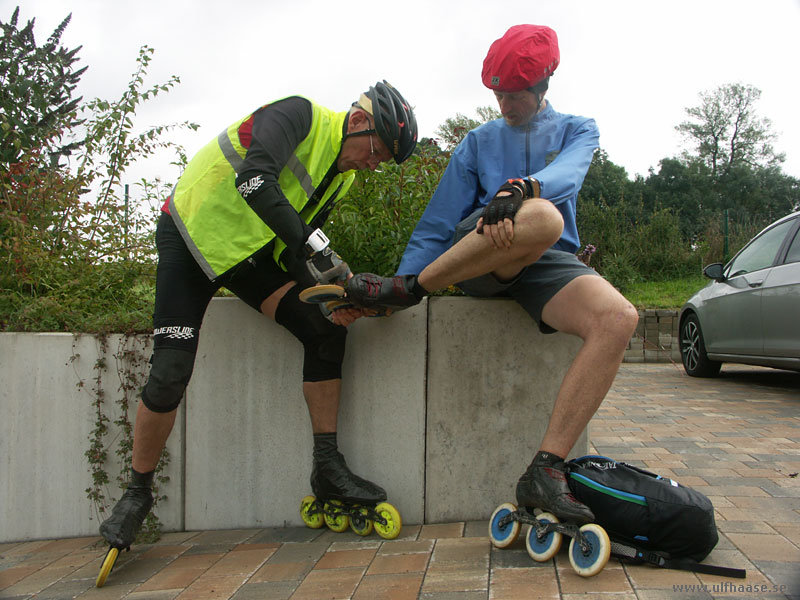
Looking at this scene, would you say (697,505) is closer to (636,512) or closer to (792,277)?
(636,512)

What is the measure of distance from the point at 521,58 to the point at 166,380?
5.91 feet

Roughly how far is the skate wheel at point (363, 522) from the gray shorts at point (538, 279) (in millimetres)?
991

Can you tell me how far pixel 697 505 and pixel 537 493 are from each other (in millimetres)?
477

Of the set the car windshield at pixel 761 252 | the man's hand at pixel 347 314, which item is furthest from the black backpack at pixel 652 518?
the car windshield at pixel 761 252

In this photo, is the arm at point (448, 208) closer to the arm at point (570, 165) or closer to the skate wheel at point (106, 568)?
the arm at point (570, 165)

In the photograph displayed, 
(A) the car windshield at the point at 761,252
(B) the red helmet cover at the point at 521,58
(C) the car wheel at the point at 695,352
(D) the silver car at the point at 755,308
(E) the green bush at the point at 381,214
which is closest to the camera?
(B) the red helmet cover at the point at 521,58

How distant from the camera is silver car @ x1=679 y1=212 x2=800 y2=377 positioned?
5.18m

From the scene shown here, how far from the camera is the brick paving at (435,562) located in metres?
1.80

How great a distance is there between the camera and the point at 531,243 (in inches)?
81.3

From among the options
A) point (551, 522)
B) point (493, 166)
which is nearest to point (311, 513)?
point (551, 522)

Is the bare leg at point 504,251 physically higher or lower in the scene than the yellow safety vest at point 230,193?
lower

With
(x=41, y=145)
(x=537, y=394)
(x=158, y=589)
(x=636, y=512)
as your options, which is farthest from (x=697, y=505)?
(x=41, y=145)

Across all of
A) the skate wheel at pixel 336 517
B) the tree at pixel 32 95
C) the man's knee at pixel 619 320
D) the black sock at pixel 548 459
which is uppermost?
the tree at pixel 32 95

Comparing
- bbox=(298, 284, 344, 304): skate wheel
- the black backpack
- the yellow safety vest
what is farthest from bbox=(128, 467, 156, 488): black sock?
the black backpack
